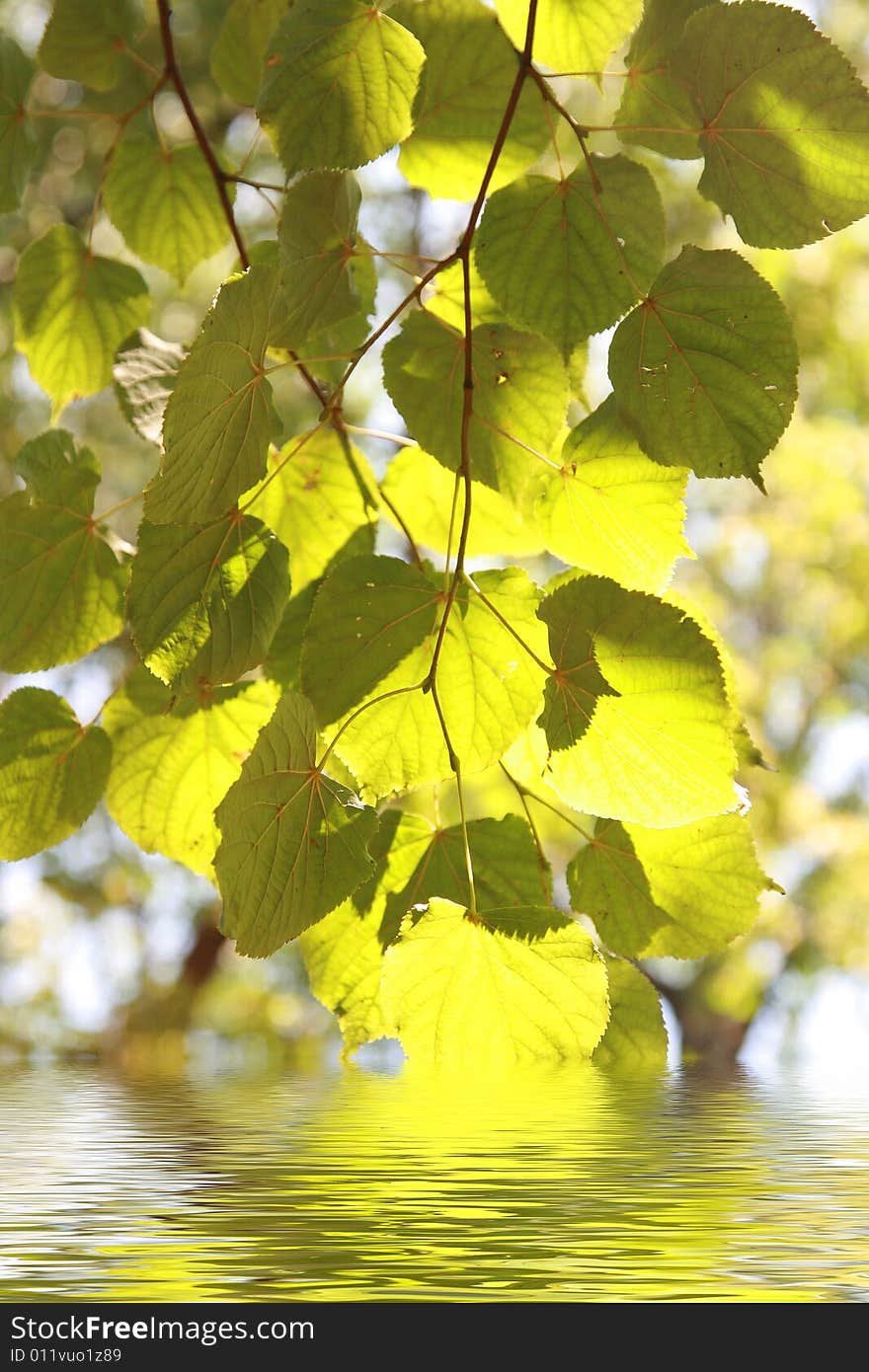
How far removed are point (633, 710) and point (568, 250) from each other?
0.11m

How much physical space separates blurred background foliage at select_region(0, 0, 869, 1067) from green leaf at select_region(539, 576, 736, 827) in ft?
10.3

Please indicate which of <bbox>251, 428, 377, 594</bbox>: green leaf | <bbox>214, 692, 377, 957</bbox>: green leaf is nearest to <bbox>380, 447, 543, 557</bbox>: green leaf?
<bbox>251, 428, 377, 594</bbox>: green leaf

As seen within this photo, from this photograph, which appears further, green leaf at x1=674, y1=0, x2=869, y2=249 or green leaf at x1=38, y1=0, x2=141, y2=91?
green leaf at x1=38, y1=0, x2=141, y2=91

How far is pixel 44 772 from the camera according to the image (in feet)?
1.36

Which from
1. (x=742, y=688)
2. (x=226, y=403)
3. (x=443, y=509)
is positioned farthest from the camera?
(x=742, y=688)

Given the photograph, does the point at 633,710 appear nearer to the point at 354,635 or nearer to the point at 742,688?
the point at 354,635

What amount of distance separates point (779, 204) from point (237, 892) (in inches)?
7.4

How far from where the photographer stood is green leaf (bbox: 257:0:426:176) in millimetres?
308

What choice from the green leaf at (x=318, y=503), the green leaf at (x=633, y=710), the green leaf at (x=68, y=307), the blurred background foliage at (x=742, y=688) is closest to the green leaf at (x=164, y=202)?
the green leaf at (x=68, y=307)

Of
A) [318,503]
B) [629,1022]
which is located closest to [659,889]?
[629,1022]

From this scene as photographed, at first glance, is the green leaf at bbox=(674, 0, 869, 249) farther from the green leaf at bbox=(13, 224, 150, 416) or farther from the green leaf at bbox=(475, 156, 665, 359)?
the green leaf at bbox=(13, 224, 150, 416)
